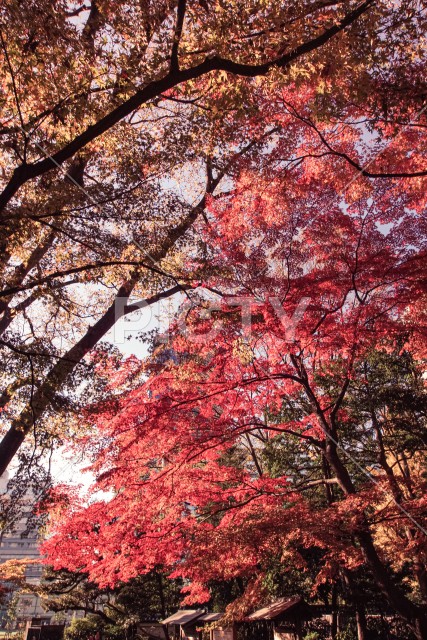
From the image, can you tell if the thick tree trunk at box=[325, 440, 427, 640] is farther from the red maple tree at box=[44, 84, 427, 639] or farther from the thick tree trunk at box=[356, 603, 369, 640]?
the thick tree trunk at box=[356, 603, 369, 640]

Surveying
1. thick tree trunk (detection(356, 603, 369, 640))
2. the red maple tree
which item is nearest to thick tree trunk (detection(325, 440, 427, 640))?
the red maple tree

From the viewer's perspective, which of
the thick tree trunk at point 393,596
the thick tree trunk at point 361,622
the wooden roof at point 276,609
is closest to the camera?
the thick tree trunk at point 393,596

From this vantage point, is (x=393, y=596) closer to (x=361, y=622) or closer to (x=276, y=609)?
(x=276, y=609)

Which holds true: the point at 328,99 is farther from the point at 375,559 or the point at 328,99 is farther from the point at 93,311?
the point at 375,559

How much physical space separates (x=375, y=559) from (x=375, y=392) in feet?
19.9

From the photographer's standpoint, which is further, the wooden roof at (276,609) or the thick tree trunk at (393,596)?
the wooden roof at (276,609)

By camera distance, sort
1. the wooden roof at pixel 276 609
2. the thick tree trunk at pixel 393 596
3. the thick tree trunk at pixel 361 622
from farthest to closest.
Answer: the thick tree trunk at pixel 361 622 < the wooden roof at pixel 276 609 < the thick tree trunk at pixel 393 596

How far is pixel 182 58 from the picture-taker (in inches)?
171

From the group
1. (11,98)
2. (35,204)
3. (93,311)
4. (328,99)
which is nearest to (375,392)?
(93,311)

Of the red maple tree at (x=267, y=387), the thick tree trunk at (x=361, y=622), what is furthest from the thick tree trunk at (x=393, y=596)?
the thick tree trunk at (x=361, y=622)

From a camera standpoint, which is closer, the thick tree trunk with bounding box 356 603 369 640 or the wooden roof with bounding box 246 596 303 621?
the wooden roof with bounding box 246 596 303 621

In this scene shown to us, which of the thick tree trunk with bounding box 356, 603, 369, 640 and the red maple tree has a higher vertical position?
the red maple tree

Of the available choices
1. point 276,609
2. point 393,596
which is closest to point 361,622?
point 276,609

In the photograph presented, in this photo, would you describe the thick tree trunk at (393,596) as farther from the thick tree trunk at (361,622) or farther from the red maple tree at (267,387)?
the thick tree trunk at (361,622)
